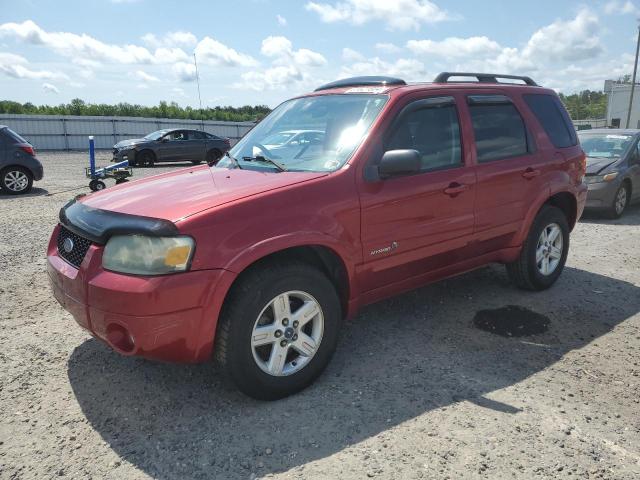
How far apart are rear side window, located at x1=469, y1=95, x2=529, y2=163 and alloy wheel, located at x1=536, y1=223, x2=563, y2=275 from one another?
0.89 meters

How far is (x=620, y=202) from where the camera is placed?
928 centimetres

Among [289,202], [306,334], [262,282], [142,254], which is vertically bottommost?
[306,334]

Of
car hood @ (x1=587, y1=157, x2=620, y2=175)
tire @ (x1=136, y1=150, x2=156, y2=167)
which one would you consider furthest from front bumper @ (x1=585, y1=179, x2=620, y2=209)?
tire @ (x1=136, y1=150, x2=156, y2=167)

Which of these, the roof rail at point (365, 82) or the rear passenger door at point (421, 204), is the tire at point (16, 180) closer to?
the roof rail at point (365, 82)

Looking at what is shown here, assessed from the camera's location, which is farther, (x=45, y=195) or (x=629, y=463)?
(x=45, y=195)

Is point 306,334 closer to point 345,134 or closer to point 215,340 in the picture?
Result: point 215,340

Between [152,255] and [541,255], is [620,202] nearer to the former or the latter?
[541,255]

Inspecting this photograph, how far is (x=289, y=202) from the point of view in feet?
10.2

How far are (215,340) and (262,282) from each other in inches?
16.9

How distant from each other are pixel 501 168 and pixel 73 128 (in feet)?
99.8

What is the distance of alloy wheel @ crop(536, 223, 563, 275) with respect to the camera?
5.05m

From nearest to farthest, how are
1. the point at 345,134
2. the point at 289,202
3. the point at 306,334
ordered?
the point at 289,202 → the point at 306,334 → the point at 345,134

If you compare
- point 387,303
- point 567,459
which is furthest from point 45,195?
point 567,459

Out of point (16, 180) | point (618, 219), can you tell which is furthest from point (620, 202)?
point (16, 180)
